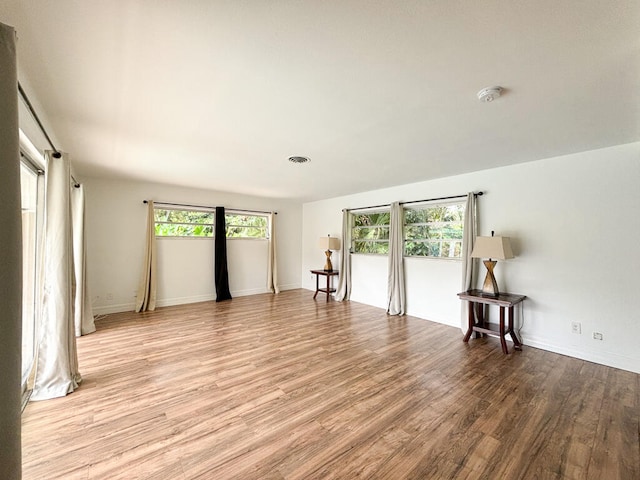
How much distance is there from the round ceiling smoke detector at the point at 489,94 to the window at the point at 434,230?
8.29 feet

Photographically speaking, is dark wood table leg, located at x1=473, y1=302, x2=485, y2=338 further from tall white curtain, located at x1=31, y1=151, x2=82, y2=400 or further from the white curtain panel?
tall white curtain, located at x1=31, y1=151, x2=82, y2=400

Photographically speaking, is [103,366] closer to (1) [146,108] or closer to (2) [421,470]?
(1) [146,108]

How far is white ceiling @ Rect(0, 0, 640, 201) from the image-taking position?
124 centimetres

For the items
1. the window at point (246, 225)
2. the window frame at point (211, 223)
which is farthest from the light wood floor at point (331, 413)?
the window at point (246, 225)

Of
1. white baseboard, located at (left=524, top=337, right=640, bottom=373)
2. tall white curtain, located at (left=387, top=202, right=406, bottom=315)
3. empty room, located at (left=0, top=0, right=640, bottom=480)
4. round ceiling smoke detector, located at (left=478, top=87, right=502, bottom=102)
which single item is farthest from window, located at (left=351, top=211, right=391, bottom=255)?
round ceiling smoke detector, located at (left=478, top=87, right=502, bottom=102)

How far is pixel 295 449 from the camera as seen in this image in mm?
1664

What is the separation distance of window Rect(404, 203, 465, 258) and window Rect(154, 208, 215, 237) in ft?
13.7

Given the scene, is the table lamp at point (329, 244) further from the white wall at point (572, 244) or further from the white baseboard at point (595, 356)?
the white baseboard at point (595, 356)

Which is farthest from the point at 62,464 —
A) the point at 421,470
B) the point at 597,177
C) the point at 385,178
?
the point at 597,177

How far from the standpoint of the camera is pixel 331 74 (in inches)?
66.1

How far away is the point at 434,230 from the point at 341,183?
5.96ft

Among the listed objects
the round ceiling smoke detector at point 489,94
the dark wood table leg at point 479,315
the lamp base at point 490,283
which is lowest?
the dark wood table leg at point 479,315

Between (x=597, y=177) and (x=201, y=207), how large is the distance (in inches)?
245

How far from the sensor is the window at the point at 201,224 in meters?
5.27
